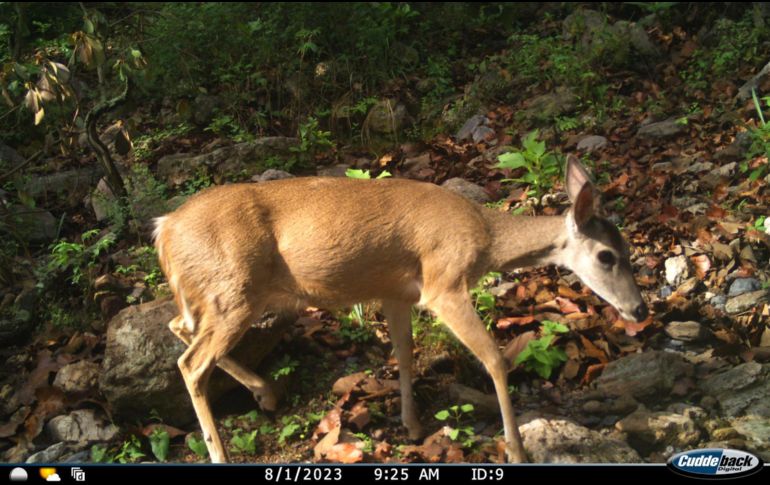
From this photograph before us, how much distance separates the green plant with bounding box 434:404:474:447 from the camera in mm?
5230

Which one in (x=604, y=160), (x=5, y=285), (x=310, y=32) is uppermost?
(x=310, y=32)

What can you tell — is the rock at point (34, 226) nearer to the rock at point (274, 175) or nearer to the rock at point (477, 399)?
the rock at point (274, 175)

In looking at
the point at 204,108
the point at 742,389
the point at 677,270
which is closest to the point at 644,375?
the point at 742,389

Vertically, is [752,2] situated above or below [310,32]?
below

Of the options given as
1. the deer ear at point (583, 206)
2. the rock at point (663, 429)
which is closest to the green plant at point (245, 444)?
the rock at point (663, 429)

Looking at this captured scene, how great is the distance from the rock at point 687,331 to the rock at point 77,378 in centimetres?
379

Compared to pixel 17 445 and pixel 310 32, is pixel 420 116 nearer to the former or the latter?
pixel 310 32

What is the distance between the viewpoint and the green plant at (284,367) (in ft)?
18.7

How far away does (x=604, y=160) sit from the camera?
26.0 ft

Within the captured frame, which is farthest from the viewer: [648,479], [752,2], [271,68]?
[752,2]

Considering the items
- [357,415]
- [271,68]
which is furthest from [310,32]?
[357,415]

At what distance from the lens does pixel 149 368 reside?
5461 mm

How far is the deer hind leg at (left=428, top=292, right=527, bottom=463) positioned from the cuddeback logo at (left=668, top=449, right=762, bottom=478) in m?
0.98

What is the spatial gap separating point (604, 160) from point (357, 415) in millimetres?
3706
